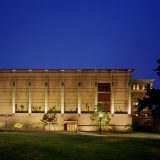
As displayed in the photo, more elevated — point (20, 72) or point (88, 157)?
point (20, 72)

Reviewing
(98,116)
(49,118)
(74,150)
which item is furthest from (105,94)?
(74,150)

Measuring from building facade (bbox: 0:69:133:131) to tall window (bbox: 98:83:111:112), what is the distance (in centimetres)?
23

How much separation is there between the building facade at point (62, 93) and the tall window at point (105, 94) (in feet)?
0.77

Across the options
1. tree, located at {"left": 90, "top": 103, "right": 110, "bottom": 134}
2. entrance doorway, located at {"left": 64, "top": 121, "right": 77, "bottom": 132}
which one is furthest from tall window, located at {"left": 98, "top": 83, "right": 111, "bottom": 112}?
entrance doorway, located at {"left": 64, "top": 121, "right": 77, "bottom": 132}

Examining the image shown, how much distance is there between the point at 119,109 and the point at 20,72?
24.1m

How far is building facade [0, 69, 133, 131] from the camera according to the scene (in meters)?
101

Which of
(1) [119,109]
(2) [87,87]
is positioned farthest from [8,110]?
(1) [119,109]

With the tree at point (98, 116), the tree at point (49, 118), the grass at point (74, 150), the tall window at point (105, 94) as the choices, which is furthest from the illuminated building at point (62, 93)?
the grass at point (74, 150)

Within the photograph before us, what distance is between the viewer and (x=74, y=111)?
3996 inches

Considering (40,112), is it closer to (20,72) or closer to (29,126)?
(29,126)

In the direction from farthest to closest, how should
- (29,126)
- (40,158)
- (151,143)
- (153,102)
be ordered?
1. (29,126)
2. (151,143)
3. (153,102)
4. (40,158)

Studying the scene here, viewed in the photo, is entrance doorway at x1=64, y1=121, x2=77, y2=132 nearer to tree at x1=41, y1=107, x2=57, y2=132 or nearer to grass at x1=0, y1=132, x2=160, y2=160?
tree at x1=41, y1=107, x2=57, y2=132

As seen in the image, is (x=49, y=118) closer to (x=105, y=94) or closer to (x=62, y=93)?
(x=62, y=93)

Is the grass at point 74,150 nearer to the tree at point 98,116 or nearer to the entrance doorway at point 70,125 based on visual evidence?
the tree at point 98,116
